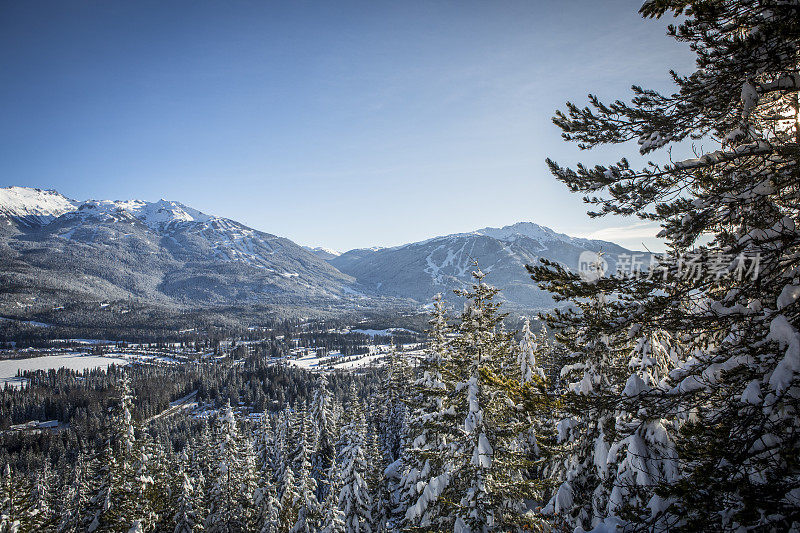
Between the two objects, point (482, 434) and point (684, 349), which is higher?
point (684, 349)

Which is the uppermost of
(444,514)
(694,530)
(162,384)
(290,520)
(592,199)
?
(592,199)

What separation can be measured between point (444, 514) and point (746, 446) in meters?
8.12

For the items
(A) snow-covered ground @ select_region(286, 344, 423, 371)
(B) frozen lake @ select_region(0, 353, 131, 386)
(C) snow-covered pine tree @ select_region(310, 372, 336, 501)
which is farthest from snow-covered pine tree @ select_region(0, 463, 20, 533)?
(B) frozen lake @ select_region(0, 353, 131, 386)

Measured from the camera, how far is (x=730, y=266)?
464 centimetres

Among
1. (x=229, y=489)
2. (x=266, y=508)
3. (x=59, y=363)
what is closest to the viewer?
(x=266, y=508)

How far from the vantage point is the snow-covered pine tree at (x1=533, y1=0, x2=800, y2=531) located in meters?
3.88

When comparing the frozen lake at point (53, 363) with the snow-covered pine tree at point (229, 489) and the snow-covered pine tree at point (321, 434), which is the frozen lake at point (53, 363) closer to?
the snow-covered pine tree at point (321, 434)

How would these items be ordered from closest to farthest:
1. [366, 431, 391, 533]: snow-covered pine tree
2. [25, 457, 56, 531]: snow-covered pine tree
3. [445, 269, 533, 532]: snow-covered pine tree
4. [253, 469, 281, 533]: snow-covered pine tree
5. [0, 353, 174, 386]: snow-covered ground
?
→ [445, 269, 533, 532]: snow-covered pine tree, [366, 431, 391, 533]: snow-covered pine tree, [253, 469, 281, 533]: snow-covered pine tree, [25, 457, 56, 531]: snow-covered pine tree, [0, 353, 174, 386]: snow-covered ground

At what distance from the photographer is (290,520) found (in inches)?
1087

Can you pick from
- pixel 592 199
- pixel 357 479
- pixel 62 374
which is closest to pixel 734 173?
pixel 592 199

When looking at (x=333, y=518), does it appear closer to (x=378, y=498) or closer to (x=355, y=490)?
(x=355, y=490)

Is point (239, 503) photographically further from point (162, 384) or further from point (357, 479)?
point (162, 384)

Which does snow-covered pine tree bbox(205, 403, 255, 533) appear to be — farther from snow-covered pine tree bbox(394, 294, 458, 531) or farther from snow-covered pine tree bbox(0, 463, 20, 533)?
snow-covered pine tree bbox(394, 294, 458, 531)

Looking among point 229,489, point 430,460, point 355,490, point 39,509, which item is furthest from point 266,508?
point 39,509
